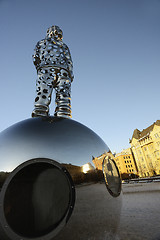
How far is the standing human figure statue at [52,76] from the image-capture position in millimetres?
2916

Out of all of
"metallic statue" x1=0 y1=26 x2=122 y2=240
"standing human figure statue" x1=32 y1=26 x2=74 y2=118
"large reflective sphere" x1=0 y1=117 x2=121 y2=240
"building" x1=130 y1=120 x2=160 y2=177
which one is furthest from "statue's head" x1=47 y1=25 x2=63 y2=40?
"building" x1=130 y1=120 x2=160 y2=177

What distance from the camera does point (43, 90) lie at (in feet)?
9.86

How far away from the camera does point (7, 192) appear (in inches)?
51.5

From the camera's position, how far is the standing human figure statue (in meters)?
2.92

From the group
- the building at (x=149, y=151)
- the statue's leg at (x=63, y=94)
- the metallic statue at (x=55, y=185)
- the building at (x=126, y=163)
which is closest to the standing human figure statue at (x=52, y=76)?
the statue's leg at (x=63, y=94)

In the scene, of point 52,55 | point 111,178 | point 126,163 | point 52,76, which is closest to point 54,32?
point 52,55

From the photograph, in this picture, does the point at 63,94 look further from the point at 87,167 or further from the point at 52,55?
the point at 87,167

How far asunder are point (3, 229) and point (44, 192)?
0.44 m

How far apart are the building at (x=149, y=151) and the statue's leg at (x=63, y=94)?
4998 centimetres

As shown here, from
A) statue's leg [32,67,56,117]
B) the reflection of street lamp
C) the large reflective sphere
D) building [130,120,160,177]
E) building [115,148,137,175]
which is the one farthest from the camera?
building [115,148,137,175]

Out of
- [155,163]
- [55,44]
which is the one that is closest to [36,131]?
[55,44]

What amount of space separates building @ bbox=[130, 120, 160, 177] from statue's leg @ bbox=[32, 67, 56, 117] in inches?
1982

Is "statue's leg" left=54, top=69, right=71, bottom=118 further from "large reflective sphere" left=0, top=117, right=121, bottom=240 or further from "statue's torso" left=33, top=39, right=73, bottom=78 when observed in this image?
"large reflective sphere" left=0, top=117, right=121, bottom=240

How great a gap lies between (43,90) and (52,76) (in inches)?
19.4
